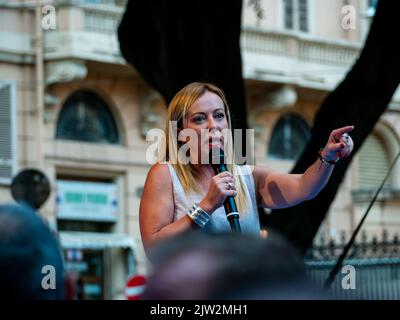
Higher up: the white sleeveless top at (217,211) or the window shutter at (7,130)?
the window shutter at (7,130)

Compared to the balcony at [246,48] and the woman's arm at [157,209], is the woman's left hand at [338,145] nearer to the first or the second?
the woman's arm at [157,209]

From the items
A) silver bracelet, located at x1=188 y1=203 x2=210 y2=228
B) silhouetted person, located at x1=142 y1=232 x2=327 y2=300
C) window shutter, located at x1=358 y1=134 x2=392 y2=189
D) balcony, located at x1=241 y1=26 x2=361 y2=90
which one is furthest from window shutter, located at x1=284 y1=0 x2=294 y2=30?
silhouetted person, located at x1=142 y1=232 x2=327 y2=300

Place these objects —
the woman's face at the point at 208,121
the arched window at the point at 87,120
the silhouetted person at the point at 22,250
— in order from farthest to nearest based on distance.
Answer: the arched window at the point at 87,120, the woman's face at the point at 208,121, the silhouetted person at the point at 22,250

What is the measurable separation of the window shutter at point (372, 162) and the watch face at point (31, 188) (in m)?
14.3

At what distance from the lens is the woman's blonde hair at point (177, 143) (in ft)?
14.2

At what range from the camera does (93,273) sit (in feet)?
70.6

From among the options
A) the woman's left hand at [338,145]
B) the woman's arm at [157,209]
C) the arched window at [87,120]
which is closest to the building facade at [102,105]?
the arched window at [87,120]

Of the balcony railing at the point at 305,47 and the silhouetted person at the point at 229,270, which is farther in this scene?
the balcony railing at the point at 305,47

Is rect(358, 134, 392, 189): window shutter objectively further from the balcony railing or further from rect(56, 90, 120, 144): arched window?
rect(56, 90, 120, 144): arched window

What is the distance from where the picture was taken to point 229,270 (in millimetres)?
2227

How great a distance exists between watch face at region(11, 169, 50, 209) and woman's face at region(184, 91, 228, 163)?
7.35m

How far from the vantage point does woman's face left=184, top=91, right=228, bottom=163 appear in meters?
4.30

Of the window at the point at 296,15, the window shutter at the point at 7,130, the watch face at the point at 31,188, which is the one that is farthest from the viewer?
the window at the point at 296,15

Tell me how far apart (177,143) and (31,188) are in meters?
7.89
